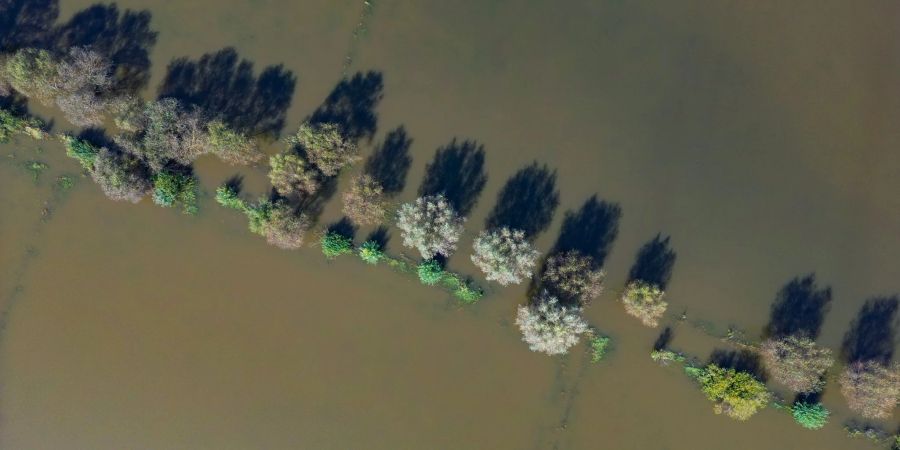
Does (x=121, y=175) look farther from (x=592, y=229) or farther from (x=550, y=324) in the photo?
(x=592, y=229)

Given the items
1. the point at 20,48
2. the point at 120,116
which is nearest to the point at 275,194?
the point at 120,116

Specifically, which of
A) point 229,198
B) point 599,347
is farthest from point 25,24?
point 599,347

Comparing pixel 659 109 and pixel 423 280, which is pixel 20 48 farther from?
pixel 659 109

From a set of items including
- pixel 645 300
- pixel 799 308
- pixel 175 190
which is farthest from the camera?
pixel 799 308

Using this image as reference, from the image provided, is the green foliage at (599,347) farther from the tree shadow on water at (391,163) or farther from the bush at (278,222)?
the bush at (278,222)

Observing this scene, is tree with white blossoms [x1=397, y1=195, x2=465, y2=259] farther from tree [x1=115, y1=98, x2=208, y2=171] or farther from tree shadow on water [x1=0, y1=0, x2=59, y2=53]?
tree shadow on water [x1=0, y1=0, x2=59, y2=53]

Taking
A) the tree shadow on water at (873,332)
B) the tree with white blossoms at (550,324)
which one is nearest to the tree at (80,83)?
the tree with white blossoms at (550,324)
